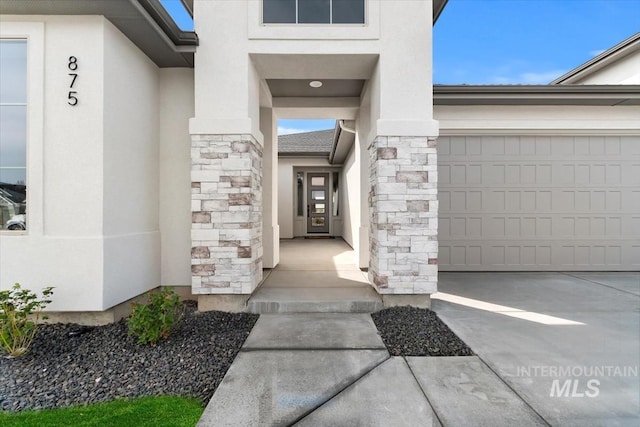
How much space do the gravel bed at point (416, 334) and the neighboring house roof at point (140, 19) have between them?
177 inches

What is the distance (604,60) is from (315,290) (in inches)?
371

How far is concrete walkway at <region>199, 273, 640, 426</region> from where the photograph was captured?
2.21 metres

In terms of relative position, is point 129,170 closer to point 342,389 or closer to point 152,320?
point 152,320

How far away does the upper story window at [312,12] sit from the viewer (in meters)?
4.34

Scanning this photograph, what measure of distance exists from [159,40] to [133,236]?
261 cm

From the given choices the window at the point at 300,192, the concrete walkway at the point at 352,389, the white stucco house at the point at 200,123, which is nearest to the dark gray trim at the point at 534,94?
the white stucco house at the point at 200,123

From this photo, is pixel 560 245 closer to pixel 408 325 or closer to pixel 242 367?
pixel 408 325

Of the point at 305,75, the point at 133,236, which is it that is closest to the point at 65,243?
the point at 133,236

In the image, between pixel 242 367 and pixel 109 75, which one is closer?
pixel 242 367

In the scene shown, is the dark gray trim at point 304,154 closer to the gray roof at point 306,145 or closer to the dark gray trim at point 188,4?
the gray roof at point 306,145

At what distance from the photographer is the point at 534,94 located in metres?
5.97

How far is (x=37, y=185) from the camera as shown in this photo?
3584 mm

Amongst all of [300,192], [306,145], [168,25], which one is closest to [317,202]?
[300,192]

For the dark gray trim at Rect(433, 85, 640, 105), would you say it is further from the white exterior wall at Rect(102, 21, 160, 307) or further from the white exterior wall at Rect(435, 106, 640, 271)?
the white exterior wall at Rect(102, 21, 160, 307)
